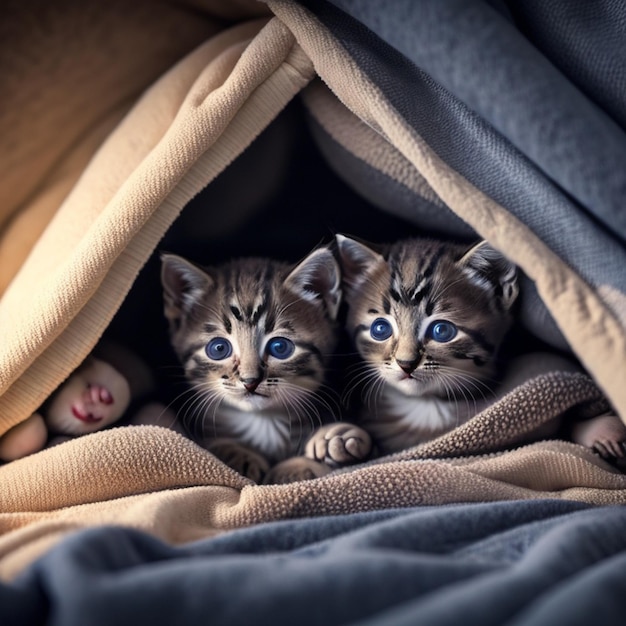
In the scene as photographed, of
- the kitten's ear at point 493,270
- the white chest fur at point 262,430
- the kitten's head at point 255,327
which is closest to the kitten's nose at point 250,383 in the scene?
the kitten's head at point 255,327

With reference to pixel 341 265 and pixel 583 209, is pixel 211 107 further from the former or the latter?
pixel 583 209

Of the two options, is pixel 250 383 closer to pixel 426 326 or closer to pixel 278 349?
pixel 278 349

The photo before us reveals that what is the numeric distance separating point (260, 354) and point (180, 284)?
8.4 inches

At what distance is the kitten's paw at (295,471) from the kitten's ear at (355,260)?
1.09ft

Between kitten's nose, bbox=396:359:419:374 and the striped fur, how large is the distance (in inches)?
6.6

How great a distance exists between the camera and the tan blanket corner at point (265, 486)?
1.01 metres

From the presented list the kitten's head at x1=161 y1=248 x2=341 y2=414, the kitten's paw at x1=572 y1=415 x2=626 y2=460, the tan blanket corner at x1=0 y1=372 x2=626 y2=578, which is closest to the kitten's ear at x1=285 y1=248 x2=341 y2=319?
the kitten's head at x1=161 y1=248 x2=341 y2=414

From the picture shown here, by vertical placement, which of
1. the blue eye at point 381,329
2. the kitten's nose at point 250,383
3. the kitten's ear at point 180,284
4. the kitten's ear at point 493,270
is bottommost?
the kitten's nose at point 250,383

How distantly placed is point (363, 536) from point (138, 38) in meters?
1.01

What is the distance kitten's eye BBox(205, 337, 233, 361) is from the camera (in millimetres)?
1321

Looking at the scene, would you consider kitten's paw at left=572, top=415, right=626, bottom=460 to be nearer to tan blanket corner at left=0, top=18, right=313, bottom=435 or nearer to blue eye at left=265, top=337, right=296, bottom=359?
blue eye at left=265, top=337, right=296, bottom=359

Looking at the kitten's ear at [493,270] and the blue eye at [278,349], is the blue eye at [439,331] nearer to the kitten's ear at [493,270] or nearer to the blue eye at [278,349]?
the kitten's ear at [493,270]

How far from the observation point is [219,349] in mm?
1326

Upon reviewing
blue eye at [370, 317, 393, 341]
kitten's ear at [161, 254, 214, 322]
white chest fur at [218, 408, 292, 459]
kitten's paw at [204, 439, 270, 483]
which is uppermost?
blue eye at [370, 317, 393, 341]
